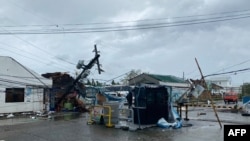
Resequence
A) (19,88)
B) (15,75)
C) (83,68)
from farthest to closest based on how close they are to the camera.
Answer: (83,68), (19,88), (15,75)

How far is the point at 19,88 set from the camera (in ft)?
101

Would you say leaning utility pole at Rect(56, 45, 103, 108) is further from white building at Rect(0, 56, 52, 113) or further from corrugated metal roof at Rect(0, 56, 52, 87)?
corrugated metal roof at Rect(0, 56, 52, 87)

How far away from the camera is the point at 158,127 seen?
56.1 ft

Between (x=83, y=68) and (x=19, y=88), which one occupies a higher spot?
(x=83, y=68)

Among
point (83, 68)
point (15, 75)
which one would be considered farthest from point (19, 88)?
point (83, 68)

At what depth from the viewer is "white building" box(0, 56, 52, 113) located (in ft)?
97.1

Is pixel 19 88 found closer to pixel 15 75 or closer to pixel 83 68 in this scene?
pixel 15 75

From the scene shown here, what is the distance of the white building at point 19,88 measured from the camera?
29.6 m

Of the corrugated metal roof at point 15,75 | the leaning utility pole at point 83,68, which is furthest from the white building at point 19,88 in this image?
the leaning utility pole at point 83,68

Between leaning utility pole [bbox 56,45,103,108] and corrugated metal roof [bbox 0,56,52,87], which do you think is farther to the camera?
leaning utility pole [bbox 56,45,103,108]

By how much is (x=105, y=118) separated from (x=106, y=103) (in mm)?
959

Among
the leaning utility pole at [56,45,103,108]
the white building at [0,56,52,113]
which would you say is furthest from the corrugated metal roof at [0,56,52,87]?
the leaning utility pole at [56,45,103,108]

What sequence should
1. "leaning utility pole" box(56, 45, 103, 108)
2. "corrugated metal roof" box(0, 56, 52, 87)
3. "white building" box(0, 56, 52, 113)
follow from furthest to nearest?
"leaning utility pole" box(56, 45, 103, 108), "corrugated metal roof" box(0, 56, 52, 87), "white building" box(0, 56, 52, 113)

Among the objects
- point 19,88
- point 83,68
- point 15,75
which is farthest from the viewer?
point 83,68
